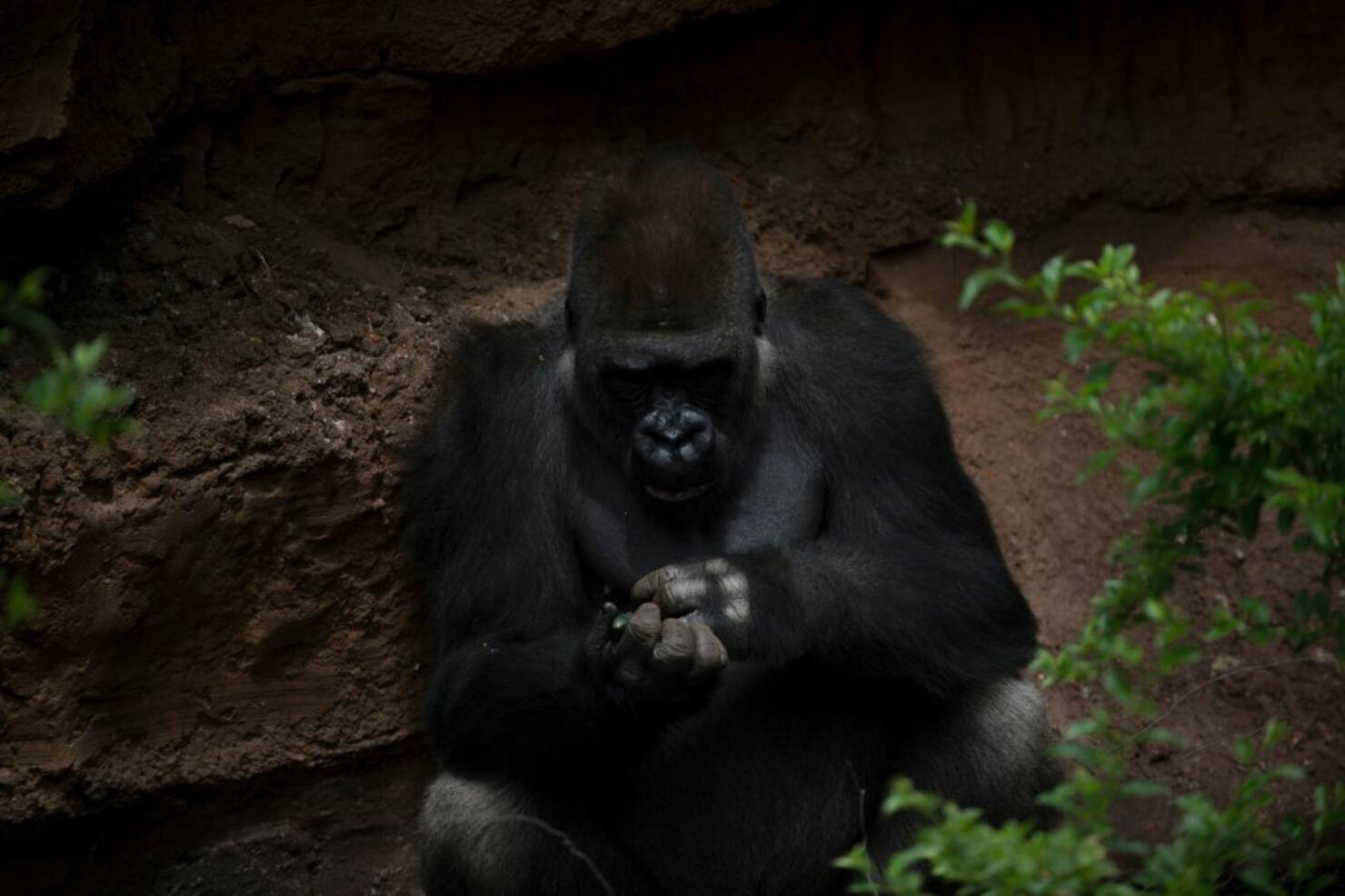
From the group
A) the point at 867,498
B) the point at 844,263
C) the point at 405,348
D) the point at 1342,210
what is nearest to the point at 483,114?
the point at 405,348

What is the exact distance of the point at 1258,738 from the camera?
5879 mm

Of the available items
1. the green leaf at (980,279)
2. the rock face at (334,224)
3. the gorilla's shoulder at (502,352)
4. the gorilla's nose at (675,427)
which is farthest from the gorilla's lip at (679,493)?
the green leaf at (980,279)

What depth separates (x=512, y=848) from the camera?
4.44m

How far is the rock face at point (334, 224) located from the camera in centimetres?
481

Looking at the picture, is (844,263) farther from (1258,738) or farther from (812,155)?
(1258,738)

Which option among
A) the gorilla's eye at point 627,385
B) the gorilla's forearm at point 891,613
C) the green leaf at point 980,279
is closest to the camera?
the green leaf at point 980,279

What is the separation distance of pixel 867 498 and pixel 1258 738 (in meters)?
2.01

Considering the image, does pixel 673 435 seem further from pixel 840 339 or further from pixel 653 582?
pixel 840 339

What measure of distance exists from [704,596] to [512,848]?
0.81 m

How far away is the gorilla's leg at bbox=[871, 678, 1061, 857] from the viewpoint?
4.47 m

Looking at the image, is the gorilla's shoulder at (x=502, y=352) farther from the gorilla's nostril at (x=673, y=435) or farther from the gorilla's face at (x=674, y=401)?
the gorilla's nostril at (x=673, y=435)

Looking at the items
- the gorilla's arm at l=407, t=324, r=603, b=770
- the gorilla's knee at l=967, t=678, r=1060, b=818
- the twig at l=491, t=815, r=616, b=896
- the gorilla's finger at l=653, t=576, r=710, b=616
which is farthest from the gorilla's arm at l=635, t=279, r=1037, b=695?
the twig at l=491, t=815, r=616, b=896

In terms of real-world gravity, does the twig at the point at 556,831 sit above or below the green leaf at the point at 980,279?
below

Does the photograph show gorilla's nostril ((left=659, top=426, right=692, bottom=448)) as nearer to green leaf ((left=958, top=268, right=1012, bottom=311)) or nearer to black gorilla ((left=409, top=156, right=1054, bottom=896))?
black gorilla ((left=409, top=156, right=1054, bottom=896))
